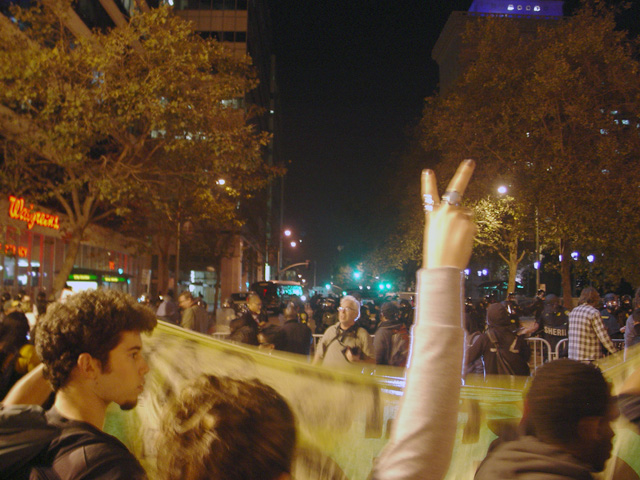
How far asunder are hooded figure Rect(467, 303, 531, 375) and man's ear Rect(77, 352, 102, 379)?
6.09m

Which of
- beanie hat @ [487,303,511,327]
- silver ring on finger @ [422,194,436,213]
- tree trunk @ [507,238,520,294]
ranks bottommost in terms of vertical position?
beanie hat @ [487,303,511,327]

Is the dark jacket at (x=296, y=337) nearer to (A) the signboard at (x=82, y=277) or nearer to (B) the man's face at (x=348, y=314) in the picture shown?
(B) the man's face at (x=348, y=314)

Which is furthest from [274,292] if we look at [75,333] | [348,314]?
[75,333]

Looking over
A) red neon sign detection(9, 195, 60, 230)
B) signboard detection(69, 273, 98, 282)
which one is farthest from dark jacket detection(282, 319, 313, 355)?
signboard detection(69, 273, 98, 282)

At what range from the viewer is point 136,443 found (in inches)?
108

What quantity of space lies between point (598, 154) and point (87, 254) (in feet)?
82.2

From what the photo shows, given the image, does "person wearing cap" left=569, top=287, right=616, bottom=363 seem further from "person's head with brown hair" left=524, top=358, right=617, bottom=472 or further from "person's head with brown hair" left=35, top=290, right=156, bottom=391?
"person's head with brown hair" left=35, top=290, right=156, bottom=391

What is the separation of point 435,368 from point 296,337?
24.8ft

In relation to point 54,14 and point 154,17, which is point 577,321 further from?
point 54,14

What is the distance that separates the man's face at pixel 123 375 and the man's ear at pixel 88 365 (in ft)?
0.08

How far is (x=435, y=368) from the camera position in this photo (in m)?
1.25

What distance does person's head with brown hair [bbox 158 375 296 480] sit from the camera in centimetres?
135

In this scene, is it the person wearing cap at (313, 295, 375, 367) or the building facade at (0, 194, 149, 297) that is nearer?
the person wearing cap at (313, 295, 375, 367)

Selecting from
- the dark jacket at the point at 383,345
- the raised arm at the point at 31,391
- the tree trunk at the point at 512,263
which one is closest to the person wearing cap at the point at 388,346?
the dark jacket at the point at 383,345
